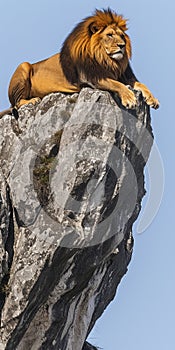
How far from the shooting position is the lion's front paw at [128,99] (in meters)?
23.8

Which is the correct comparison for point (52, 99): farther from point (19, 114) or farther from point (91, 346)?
point (91, 346)

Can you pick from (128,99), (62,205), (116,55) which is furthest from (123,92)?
(62,205)

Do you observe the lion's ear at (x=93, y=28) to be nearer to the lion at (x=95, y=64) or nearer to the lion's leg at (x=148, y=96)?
the lion at (x=95, y=64)

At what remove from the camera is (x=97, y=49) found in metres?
24.2

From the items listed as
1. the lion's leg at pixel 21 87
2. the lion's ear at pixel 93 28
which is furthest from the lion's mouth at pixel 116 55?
the lion's leg at pixel 21 87

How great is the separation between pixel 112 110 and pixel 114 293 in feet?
13.6

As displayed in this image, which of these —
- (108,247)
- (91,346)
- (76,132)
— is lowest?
(91,346)

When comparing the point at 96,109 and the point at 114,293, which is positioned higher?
the point at 96,109

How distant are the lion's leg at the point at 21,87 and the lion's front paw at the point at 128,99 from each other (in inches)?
80.7

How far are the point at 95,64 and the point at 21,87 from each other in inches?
74.7

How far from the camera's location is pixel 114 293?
26.2 metres

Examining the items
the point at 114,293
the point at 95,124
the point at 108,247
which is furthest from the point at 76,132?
the point at 114,293

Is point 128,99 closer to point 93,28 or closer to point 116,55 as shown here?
point 116,55

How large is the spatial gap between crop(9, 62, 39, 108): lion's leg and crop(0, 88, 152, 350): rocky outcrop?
0.46 meters
